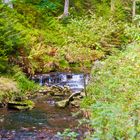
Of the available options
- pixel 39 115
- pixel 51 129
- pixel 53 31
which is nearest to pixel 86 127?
pixel 51 129

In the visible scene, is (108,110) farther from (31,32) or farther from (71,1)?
(71,1)

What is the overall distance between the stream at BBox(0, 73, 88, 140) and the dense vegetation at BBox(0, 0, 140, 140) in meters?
0.71

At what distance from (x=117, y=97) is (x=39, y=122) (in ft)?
10.7

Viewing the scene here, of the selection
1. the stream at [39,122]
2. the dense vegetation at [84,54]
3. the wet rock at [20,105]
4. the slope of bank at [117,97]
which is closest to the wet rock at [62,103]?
the stream at [39,122]

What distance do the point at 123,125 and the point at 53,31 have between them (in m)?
18.3

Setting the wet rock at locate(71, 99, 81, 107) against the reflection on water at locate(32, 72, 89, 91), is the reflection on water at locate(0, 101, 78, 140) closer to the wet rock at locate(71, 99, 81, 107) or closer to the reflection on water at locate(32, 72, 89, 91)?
the wet rock at locate(71, 99, 81, 107)

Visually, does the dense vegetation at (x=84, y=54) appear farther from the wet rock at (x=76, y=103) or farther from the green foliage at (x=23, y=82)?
the wet rock at (x=76, y=103)

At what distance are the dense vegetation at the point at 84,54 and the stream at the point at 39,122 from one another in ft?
2.34

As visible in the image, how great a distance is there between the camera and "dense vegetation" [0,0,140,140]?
5.43 metres

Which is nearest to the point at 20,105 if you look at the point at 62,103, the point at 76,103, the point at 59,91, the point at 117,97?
the point at 62,103

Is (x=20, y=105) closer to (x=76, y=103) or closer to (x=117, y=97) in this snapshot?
(x=76, y=103)

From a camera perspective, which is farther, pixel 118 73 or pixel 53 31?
pixel 53 31

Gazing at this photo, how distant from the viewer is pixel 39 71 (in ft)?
58.8

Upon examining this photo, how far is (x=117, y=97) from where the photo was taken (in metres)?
8.61
